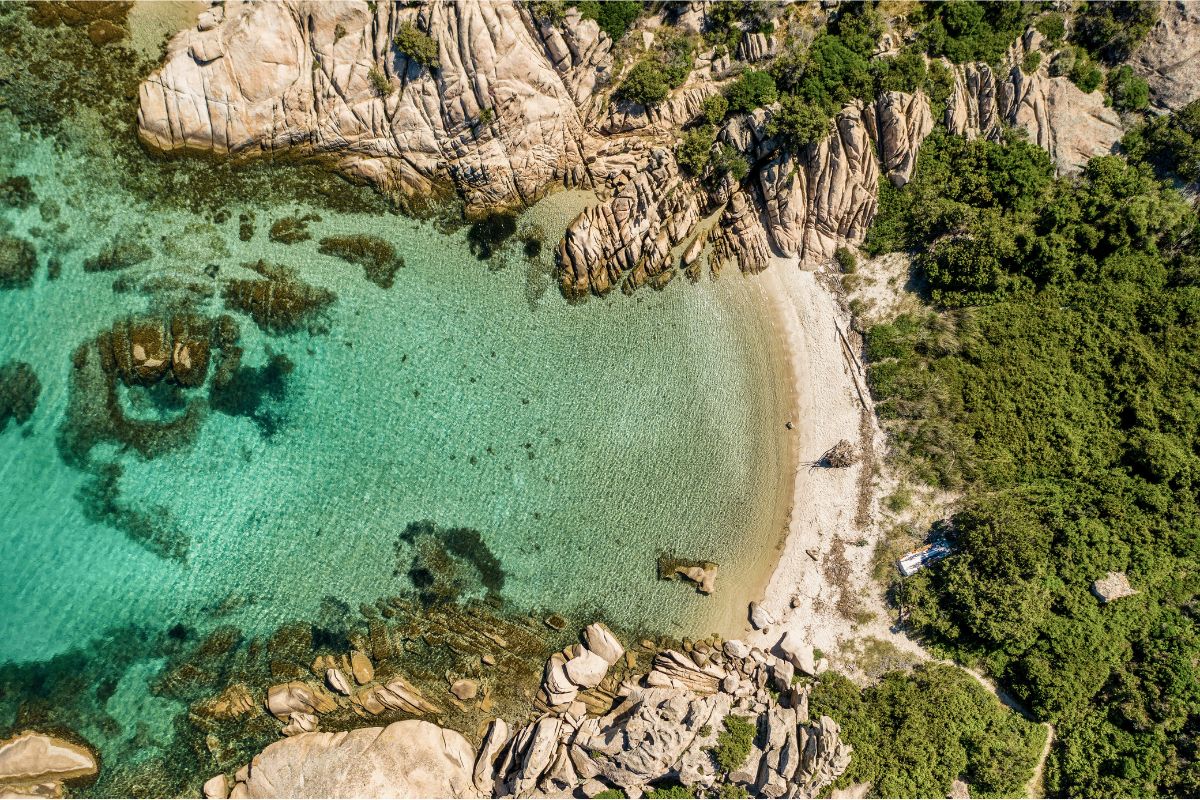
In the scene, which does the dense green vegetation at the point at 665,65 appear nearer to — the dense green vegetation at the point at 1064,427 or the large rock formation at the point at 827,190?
the large rock formation at the point at 827,190

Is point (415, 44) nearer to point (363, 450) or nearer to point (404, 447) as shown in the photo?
point (404, 447)

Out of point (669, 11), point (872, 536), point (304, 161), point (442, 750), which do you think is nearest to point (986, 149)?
point (669, 11)

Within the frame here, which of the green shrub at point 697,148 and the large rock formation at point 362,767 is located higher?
the green shrub at point 697,148

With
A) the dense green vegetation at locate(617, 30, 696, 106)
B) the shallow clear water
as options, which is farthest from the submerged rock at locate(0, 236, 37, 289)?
the dense green vegetation at locate(617, 30, 696, 106)

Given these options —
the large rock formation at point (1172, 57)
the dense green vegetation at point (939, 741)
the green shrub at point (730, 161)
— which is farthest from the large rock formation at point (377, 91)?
the dense green vegetation at point (939, 741)

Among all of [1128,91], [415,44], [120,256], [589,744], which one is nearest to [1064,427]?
[1128,91]

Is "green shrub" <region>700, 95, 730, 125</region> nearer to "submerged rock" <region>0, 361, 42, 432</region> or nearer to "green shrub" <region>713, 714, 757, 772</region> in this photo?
"green shrub" <region>713, 714, 757, 772</region>

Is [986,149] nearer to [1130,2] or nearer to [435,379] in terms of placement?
[1130,2]
